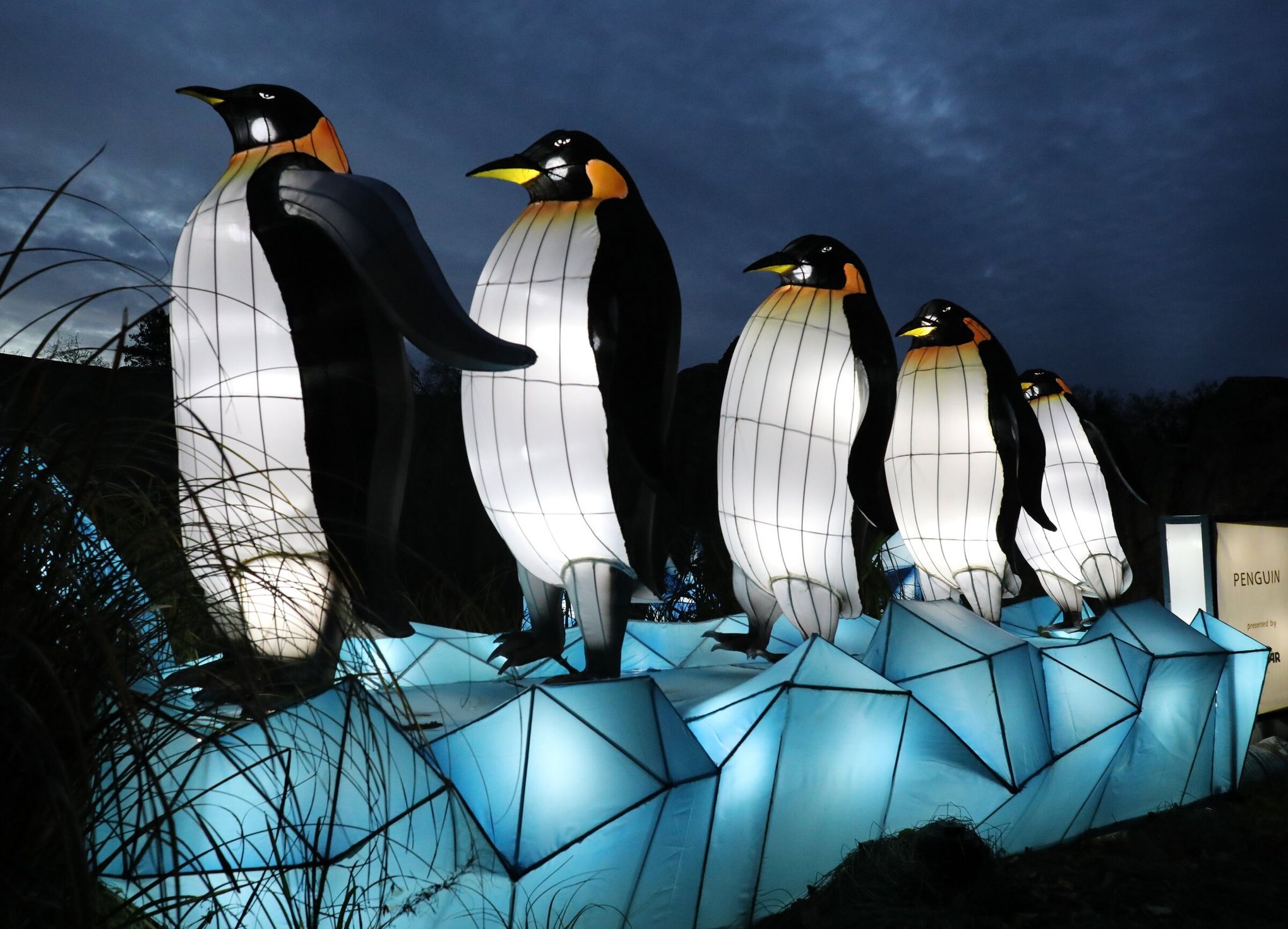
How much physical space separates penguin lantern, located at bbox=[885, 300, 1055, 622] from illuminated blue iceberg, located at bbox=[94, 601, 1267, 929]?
0.49 metres

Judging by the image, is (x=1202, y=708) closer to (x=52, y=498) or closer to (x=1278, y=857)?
(x=1278, y=857)

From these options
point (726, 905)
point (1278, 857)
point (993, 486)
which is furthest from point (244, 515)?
point (1278, 857)

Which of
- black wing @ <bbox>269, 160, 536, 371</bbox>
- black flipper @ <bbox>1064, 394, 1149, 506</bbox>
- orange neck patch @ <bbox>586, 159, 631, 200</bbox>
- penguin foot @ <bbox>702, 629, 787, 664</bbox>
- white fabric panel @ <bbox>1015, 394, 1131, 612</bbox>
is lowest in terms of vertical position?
penguin foot @ <bbox>702, 629, 787, 664</bbox>

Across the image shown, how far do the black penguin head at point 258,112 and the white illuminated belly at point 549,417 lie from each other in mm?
660

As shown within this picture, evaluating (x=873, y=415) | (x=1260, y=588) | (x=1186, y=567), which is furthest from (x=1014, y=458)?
(x=1260, y=588)

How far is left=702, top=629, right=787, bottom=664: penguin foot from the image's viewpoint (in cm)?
360

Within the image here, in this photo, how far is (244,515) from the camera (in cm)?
224

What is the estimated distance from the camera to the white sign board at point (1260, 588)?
4.70 meters

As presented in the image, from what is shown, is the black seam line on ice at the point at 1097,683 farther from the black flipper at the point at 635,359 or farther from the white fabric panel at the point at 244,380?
the white fabric panel at the point at 244,380

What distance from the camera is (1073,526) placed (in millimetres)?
4648

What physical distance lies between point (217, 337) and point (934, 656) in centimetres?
215

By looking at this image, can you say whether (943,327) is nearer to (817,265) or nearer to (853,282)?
(853,282)

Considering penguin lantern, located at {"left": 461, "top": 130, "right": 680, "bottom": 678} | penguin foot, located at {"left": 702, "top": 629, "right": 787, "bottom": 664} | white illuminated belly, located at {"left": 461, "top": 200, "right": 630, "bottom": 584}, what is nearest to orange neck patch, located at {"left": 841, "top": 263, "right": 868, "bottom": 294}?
penguin lantern, located at {"left": 461, "top": 130, "right": 680, "bottom": 678}

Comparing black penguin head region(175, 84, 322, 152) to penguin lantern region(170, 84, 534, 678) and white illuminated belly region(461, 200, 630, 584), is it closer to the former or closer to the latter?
penguin lantern region(170, 84, 534, 678)
